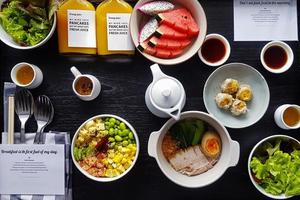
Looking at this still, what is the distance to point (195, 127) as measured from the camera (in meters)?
1.28

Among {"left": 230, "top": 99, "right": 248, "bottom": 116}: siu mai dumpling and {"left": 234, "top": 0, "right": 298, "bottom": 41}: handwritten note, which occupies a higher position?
{"left": 234, "top": 0, "right": 298, "bottom": 41}: handwritten note

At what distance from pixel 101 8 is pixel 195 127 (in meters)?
0.48

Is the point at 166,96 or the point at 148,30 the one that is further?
the point at 148,30

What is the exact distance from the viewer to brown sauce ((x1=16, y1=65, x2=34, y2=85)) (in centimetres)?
128

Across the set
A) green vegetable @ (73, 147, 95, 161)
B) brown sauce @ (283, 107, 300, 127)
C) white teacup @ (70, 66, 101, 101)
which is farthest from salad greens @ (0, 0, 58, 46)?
brown sauce @ (283, 107, 300, 127)

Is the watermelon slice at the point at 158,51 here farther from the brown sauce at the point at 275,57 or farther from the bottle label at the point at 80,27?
the brown sauce at the point at 275,57

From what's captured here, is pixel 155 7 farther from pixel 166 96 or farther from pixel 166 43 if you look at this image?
pixel 166 96

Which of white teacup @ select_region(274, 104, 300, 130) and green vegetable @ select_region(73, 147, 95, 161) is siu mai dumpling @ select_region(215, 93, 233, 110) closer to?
white teacup @ select_region(274, 104, 300, 130)

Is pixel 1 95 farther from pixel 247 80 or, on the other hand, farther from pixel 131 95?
pixel 247 80

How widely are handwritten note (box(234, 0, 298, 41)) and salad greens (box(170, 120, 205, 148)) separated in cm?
32

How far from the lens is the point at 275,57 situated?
1316mm

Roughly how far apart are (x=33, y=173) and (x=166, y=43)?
0.59 meters

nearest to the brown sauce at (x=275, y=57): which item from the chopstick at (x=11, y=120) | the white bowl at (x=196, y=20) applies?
the white bowl at (x=196, y=20)

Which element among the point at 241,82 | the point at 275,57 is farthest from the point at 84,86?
the point at 275,57
